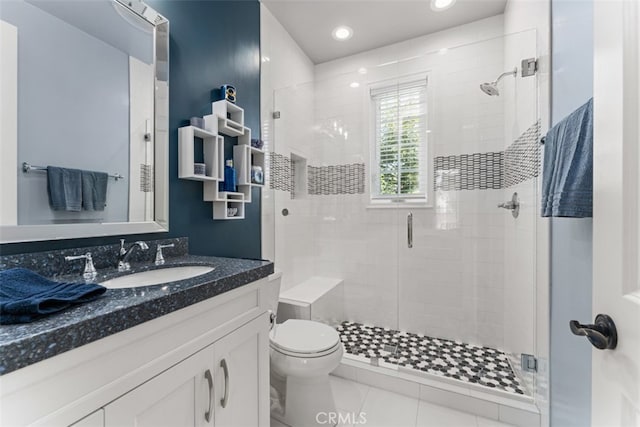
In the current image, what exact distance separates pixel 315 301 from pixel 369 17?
224cm

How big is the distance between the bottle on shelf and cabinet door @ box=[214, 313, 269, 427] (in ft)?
2.62

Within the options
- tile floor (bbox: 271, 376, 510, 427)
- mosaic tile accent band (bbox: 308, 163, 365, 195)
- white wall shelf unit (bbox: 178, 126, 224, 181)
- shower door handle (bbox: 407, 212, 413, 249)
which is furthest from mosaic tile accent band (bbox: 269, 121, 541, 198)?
tile floor (bbox: 271, 376, 510, 427)

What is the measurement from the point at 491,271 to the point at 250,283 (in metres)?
1.99

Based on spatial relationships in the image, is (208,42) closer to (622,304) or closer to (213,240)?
(213,240)

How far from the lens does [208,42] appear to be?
60.9 inches

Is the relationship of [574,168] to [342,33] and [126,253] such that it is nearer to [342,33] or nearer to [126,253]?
[126,253]

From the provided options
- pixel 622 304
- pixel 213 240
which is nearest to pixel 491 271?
pixel 622 304

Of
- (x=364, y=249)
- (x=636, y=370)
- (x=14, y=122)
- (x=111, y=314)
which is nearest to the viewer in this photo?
(x=636, y=370)

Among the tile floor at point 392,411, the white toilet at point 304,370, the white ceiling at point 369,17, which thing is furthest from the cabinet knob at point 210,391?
the white ceiling at point 369,17

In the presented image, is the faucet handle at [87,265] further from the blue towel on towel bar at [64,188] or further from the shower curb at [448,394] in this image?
the shower curb at [448,394]

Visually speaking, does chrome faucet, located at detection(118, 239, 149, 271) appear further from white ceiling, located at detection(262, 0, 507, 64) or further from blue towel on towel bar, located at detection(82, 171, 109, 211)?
white ceiling, located at detection(262, 0, 507, 64)

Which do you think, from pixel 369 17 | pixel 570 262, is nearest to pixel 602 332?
pixel 570 262

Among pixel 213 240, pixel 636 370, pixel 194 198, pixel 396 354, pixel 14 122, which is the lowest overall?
pixel 396 354

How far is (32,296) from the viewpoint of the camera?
0.60 meters
